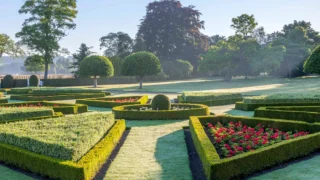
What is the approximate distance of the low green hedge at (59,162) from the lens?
6887 millimetres

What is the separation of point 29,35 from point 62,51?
19.9 ft

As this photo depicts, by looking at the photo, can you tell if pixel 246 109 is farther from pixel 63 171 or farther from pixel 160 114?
pixel 63 171

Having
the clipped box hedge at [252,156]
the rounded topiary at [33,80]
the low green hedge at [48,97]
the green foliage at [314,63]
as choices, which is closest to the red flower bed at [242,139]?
the clipped box hedge at [252,156]

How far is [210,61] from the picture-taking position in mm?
59312

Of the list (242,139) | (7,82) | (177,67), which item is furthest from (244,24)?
(242,139)

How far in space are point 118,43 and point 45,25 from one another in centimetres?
2261

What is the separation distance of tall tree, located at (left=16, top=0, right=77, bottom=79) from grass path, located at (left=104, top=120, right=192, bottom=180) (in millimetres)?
44803

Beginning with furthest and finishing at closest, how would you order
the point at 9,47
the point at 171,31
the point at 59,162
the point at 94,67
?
the point at 171,31 < the point at 9,47 < the point at 94,67 < the point at 59,162

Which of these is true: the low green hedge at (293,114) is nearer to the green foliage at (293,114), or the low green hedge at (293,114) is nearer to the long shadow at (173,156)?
the green foliage at (293,114)

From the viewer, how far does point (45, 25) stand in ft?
177

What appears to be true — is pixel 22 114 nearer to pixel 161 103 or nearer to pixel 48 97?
pixel 161 103

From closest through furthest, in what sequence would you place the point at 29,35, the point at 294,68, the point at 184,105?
1. the point at 184,105
2. the point at 29,35
3. the point at 294,68

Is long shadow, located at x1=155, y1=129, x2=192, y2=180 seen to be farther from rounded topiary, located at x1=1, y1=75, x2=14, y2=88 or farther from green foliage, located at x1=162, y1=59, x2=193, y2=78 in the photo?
green foliage, located at x1=162, y1=59, x2=193, y2=78

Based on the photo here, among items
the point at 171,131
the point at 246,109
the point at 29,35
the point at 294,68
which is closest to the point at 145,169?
the point at 171,131
